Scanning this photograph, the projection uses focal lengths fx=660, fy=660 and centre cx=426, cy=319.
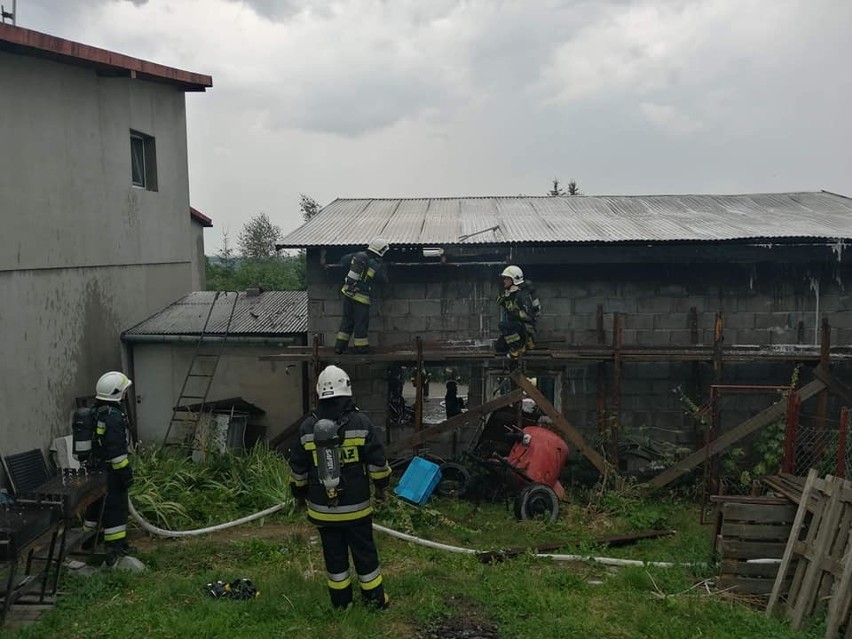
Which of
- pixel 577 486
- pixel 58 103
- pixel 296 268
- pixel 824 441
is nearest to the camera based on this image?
pixel 824 441

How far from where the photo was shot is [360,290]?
8867 millimetres

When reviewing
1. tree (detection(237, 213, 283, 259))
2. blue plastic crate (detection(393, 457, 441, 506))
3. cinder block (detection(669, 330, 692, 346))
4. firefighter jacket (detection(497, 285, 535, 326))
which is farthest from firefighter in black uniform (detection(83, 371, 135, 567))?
tree (detection(237, 213, 283, 259))

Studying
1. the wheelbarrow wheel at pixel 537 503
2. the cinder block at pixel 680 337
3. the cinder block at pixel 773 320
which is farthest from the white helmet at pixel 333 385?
the cinder block at pixel 773 320

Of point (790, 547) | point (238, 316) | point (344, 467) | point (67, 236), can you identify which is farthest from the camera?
point (238, 316)

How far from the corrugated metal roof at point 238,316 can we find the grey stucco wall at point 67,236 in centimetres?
49

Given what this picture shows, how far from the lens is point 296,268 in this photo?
30031 mm

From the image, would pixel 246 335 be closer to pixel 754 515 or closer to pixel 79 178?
pixel 79 178

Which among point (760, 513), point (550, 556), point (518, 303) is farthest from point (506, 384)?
point (760, 513)

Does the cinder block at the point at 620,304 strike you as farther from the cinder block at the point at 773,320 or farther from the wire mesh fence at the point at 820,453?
the wire mesh fence at the point at 820,453

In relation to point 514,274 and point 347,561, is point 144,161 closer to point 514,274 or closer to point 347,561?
point 514,274

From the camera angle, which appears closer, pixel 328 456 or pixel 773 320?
pixel 328 456

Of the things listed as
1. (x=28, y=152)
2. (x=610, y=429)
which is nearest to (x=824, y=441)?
(x=610, y=429)

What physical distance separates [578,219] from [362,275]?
4.02 metres

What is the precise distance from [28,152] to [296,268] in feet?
67.7
